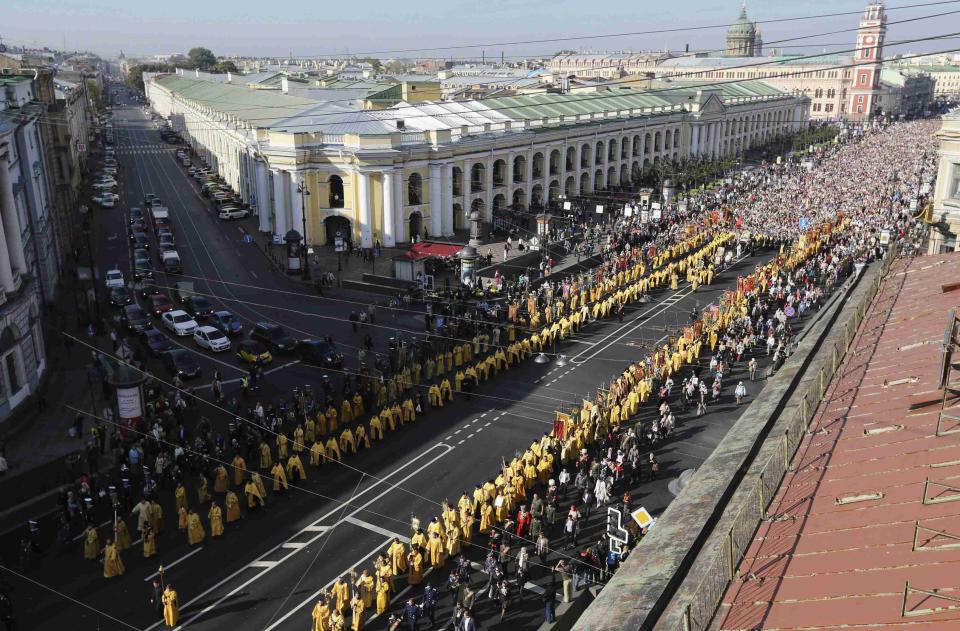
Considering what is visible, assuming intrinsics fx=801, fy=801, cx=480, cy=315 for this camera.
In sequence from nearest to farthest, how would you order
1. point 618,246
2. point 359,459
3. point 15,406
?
point 359,459 → point 15,406 → point 618,246

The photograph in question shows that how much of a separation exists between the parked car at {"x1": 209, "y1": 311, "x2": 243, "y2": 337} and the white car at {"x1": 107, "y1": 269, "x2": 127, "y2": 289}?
7606 millimetres

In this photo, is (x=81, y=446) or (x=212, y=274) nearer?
(x=81, y=446)

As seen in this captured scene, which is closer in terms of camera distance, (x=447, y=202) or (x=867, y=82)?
(x=447, y=202)

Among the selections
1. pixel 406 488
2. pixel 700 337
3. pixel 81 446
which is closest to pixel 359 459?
pixel 406 488

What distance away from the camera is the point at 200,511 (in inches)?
821

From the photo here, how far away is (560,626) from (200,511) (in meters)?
10.2

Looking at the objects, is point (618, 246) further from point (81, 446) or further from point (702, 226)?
point (81, 446)

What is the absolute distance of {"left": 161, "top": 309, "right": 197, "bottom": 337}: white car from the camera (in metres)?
34.7

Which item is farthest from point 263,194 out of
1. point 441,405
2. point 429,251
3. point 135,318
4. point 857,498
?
point 857,498

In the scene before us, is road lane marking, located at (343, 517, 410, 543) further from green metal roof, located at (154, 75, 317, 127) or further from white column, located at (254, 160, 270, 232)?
green metal roof, located at (154, 75, 317, 127)

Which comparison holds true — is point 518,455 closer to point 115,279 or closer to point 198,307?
point 198,307

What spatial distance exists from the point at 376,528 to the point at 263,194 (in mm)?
38645

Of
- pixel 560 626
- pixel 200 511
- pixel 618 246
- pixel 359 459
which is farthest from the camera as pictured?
pixel 618 246

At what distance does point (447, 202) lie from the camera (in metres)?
52.9
